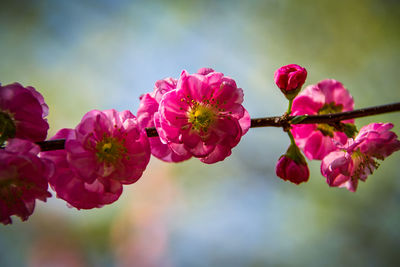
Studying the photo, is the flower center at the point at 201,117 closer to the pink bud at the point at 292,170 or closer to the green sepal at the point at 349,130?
the pink bud at the point at 292,170

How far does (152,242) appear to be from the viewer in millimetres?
2449

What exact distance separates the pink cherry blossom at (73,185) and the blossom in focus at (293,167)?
0.37m

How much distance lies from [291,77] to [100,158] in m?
0.46

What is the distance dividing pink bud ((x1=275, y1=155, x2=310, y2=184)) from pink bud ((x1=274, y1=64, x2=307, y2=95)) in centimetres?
17

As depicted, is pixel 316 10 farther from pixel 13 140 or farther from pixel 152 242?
pixel 13 140

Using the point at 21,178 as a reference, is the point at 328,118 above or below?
above

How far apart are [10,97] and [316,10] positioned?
2.58 m

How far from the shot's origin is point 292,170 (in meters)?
0.71

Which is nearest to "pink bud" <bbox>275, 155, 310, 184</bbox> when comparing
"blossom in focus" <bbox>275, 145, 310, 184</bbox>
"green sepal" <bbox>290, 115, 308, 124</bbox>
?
"blossom in focus" <bbox>275, 145, 310, 184</bbox>

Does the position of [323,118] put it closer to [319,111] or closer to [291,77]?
[291,77]

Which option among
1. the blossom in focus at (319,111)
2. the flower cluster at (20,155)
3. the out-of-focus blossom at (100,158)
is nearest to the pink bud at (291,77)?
the blossom in focus at (319,111)

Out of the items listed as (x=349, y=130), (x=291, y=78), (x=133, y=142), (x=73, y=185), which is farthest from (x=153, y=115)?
(x=349, y=130)

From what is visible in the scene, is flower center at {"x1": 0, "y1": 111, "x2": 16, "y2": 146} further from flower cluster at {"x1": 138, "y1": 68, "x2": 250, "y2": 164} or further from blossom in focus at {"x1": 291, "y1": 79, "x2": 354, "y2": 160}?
blossom in focus at {"x1": 291, "y1": 79, "x2": 354, "y2": 160}

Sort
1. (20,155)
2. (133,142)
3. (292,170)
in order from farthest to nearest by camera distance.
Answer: (292,170) < (133,142) < (20,155)
